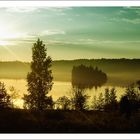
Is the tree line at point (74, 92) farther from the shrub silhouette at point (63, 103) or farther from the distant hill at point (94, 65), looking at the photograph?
the distant hill at point (94, 65)

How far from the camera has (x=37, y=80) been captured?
34.1 ft

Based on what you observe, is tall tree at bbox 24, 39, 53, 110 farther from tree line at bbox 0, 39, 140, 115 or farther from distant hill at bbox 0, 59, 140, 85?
distant hill at bbox 0, 59, 140, 85

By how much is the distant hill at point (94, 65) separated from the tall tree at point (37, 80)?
16 cm

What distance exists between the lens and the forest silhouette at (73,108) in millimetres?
8984

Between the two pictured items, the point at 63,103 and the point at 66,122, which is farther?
the point at 63,103

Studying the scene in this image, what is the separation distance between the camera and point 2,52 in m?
9.78

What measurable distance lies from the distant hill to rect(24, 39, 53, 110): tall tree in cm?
16

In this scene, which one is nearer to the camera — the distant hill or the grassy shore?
the grassy shore

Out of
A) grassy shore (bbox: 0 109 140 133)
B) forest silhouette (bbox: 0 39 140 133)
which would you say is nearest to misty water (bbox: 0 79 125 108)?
forest silhouette (bbox: 0 39 140 133)

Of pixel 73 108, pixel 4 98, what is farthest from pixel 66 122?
pixel 4 98

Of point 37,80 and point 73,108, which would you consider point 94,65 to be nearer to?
point 73,108

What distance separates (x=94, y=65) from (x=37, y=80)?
117cm

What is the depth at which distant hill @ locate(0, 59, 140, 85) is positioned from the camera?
31.4ft

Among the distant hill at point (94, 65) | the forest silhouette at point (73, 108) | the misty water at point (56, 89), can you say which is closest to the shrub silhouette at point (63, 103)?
the forest silhouette at point (73, 108)
